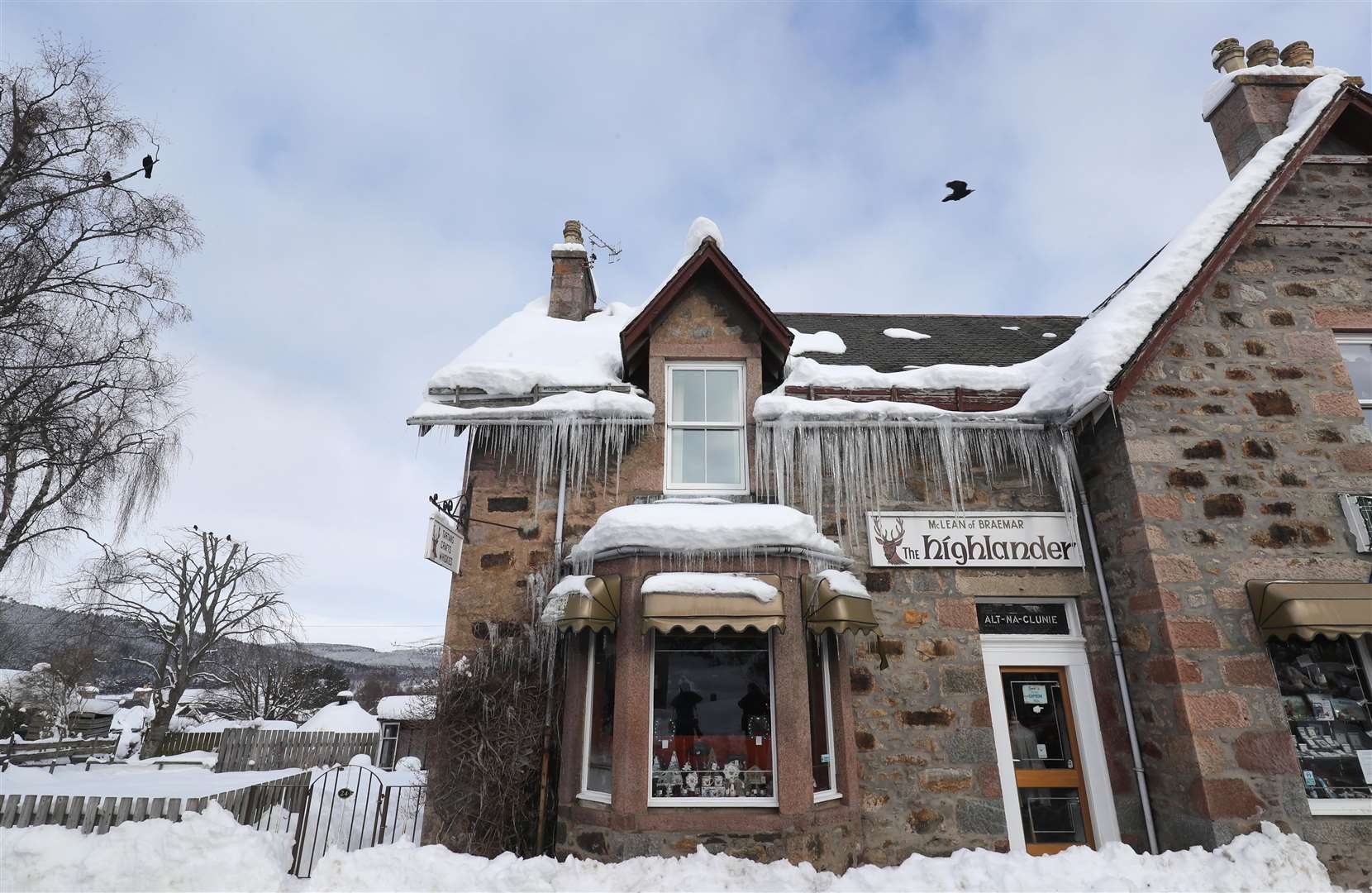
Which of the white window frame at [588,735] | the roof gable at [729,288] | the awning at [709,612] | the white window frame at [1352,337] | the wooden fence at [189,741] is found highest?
the roof gable at [729,288]

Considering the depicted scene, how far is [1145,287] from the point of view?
273 inches

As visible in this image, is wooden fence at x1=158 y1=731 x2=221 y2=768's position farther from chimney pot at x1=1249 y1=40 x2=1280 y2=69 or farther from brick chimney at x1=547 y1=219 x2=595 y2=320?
chimney pot at x1=1249 y1=40 x2=1280 y2=69

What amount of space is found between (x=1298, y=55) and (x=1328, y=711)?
9052 mm

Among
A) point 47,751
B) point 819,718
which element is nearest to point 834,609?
point 819,718

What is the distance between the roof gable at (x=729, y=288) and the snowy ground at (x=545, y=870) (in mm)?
5532

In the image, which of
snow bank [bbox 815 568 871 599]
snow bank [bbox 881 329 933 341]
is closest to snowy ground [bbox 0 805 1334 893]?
snow bank [bbox 815 568 871 599]

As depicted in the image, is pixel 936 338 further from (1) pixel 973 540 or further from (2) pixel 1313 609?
(2) pixel 1313 609

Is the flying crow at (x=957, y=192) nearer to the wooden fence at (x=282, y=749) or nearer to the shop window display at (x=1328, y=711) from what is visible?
the shop window display at (x=1328, y=711)

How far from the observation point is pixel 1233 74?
28.9 ft

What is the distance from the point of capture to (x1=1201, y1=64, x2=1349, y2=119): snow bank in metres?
8.66

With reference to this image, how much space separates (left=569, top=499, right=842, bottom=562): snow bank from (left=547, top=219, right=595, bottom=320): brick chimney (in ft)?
15.1

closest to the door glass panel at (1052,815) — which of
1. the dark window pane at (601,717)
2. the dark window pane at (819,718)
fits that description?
the dark window pane at (819,718)

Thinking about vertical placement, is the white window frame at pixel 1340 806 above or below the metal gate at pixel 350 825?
above

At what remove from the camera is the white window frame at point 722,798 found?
5.64 meters
